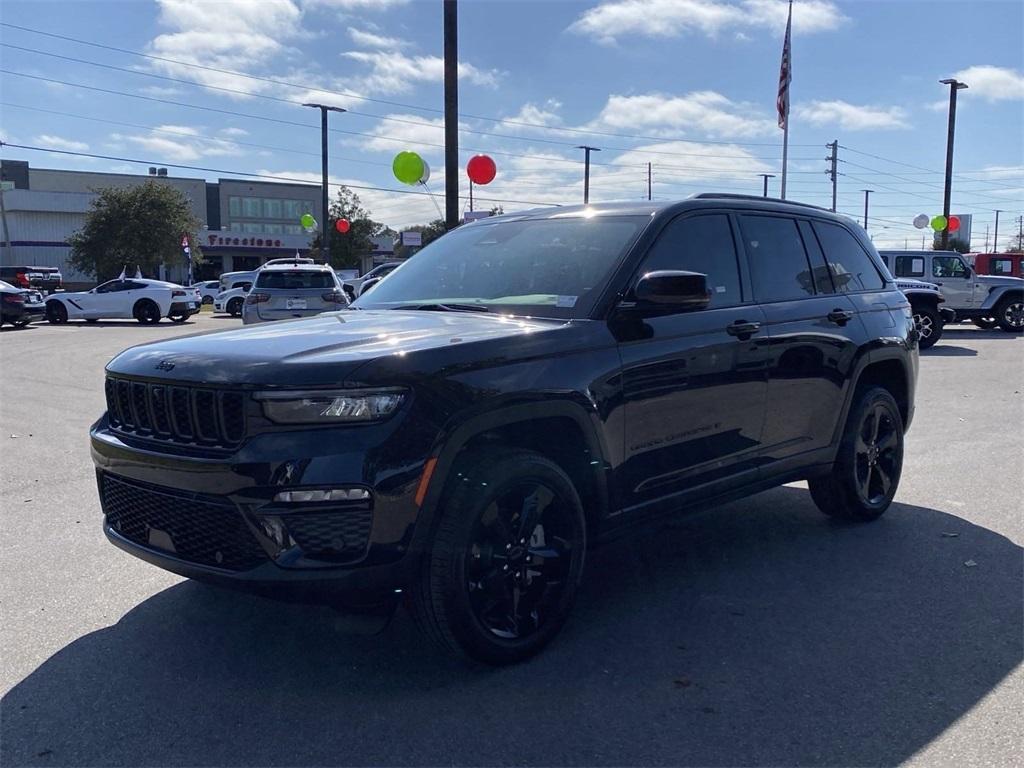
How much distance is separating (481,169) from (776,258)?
38.6 feet

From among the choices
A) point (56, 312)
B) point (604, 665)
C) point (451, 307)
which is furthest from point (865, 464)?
point (56, 312)

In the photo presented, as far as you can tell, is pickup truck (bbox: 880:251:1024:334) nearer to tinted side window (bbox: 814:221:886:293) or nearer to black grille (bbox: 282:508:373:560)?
tinted side window (bbox: 814:221:886:293)

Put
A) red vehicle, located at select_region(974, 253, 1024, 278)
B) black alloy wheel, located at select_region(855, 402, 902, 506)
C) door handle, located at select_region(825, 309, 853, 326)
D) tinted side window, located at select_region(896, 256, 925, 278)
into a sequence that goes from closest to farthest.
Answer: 1. door handle, located at select_region(825, 309, 853, 326)
2. black alloy wheel, located at select_region(855, 402, 902, 506)
3. tinted side window, located at select_region(896, 256, 925, 278)
4. red vehicle, located at select_region(974, 253, 1024, 278)

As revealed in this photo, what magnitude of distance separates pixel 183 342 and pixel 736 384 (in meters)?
2.61

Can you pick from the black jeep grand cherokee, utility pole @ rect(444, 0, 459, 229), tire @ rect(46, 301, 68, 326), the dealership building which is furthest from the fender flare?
the dealership building

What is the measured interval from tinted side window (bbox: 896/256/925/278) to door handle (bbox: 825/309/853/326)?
1702 cm

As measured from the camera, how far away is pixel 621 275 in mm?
4133

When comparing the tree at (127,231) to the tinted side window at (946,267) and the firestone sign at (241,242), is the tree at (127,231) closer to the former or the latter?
the firestone sign at (241,242)

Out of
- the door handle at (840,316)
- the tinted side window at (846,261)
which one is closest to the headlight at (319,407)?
the door handle at (840,316)

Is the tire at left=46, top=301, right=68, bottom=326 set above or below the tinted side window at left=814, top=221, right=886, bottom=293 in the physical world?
below

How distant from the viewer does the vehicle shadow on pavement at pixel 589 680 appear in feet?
9.90

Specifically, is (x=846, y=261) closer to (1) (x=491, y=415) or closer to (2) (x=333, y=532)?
(1) (x=491, y=415)

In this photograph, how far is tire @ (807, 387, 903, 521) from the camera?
5531mm

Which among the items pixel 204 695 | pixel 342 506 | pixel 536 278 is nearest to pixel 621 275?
pixel 536 278
